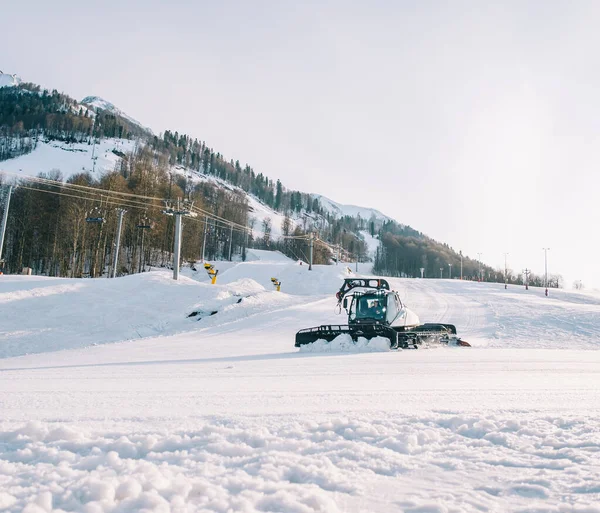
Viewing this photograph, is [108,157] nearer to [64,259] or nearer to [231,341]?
[64,259]

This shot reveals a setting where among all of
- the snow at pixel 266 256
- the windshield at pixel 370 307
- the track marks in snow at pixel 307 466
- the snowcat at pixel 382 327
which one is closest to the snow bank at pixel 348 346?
the snowcat at pixel 382 327

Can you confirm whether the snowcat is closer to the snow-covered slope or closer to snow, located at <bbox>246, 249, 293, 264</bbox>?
snow, located at <bbox>246, 249, 293, 264</bbox>

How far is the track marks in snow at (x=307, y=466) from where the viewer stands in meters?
3.10

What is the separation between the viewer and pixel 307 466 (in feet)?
12.0

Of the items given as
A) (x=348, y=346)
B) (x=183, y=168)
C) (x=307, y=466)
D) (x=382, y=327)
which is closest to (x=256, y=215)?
(x=183, y=168)

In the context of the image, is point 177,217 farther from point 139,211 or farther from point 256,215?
point 256,215

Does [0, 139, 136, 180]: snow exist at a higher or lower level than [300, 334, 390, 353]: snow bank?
higher

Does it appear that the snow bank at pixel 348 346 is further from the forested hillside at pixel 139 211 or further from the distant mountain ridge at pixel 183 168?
the distant mountain ridge at pixel 183 168

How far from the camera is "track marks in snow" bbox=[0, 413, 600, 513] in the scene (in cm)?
310

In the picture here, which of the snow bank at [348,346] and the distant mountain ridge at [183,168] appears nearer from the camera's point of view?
the snow bank at [348,346]

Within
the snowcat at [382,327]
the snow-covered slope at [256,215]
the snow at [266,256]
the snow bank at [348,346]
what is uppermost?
the snow-covered slope at [256,215]

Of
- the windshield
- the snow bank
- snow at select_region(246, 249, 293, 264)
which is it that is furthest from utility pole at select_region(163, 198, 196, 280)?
snow at select_region(246, 249, 293, 264)

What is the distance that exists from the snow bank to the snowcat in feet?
1.23

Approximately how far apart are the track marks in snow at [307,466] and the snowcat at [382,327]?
1026cm
